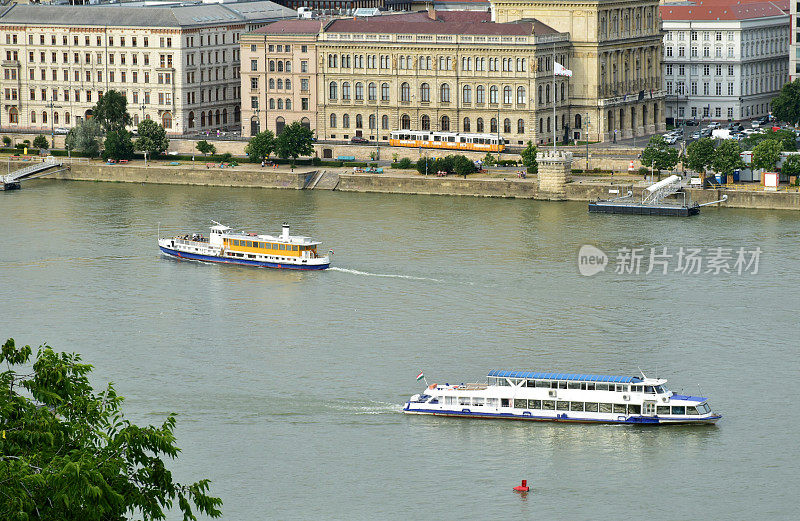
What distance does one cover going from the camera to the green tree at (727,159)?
109 m

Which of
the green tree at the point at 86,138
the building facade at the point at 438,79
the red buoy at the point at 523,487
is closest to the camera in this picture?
the red buoy at the point at 523,487

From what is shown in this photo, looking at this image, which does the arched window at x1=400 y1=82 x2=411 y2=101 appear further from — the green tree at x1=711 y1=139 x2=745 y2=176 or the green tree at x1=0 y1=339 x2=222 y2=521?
the green tree at x1=0 y1=339 x2=222 y2=521

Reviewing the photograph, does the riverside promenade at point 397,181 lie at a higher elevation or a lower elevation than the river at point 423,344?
higher

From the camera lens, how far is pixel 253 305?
7769 cm

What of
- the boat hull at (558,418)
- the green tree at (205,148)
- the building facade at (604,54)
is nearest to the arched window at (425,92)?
the building facade at (604,54)

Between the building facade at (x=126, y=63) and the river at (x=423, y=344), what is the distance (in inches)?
1167

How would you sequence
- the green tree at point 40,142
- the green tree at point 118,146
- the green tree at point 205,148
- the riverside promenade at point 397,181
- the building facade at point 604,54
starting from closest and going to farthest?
the riverside promenade at point 397,181 → the green tree at point 118,146 → the green tree at point 205,148 → the building facade at point 604,54 → the green tree at point 40,142

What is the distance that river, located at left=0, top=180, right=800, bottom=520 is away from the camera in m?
52.7

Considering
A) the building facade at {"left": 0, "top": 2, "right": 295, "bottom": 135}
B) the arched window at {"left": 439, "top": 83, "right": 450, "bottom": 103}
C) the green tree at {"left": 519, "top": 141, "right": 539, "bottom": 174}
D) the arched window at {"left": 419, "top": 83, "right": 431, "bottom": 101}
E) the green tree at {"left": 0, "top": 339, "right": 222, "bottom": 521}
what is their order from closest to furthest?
the green tree at {"left": 0, "top": 339, "right": 222, "bottom": 521}, the green tree at {"left": 519, "top": 141, "right": 539, "bottom": 174}, the arched window at {"left": 439, "top": 83, "right": 450, "bottom": 103}, the arched window at {"left": 419, "top": 83, "right": 431, "bottom": 101}, the building facade at {"left": 0, "top": 2, "right": 295, "bottom": 135}

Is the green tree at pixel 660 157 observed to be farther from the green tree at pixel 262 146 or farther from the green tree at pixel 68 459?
the green tree at pixel 68 459

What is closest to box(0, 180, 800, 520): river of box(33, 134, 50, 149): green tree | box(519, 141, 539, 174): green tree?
box(519, 141, 539, 174): green tree

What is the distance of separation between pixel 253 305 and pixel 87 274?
9.94 metres

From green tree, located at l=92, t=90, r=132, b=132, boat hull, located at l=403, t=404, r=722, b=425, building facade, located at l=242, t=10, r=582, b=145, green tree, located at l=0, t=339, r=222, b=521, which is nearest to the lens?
green tree, located at l=0, t=339, r=222, b=521

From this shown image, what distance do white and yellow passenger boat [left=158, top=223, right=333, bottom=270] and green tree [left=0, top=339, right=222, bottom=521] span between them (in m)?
49.5
